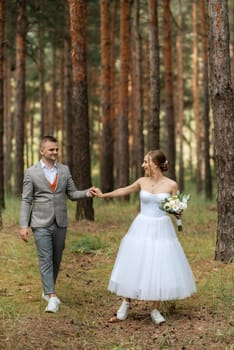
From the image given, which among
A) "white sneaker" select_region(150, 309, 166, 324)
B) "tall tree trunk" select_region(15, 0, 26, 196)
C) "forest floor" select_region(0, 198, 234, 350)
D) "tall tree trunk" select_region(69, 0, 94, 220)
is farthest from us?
"tall tree trunk" select_region(15, 0, 26, 196)

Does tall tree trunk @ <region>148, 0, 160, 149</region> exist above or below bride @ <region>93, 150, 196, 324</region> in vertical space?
above

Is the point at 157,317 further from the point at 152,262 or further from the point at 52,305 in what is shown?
the point at 52,305

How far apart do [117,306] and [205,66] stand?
18.3 metres

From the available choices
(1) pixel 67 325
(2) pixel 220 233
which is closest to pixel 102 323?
(1) pixel 67 325

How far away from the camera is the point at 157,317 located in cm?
757

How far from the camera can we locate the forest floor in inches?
268

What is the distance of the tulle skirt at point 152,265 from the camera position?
7453mm

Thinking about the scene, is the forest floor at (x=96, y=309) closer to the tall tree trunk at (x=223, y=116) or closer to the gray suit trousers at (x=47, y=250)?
the gray suit trousers at (x=47, y=250)

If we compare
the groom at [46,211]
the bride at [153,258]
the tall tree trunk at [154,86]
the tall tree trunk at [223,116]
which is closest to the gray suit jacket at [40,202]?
the groom at [46,211]

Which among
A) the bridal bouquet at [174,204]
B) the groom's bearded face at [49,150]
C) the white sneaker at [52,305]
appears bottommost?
the white sneaker at [52,305]

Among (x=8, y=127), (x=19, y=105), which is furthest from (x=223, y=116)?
Answer: (x=8, y=127)

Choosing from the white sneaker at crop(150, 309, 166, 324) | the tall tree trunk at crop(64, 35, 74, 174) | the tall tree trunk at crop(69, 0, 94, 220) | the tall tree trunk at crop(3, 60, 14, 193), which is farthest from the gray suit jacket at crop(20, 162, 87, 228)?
the tall tree trunk at crop(3, 60, 14, 193)

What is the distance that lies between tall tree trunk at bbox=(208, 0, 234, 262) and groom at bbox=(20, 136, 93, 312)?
137 inches

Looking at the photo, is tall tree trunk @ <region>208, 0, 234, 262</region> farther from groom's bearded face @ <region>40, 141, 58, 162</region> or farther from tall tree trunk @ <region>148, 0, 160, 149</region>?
tall tree trunk @ <region>148, 0, 160, 149</region>
